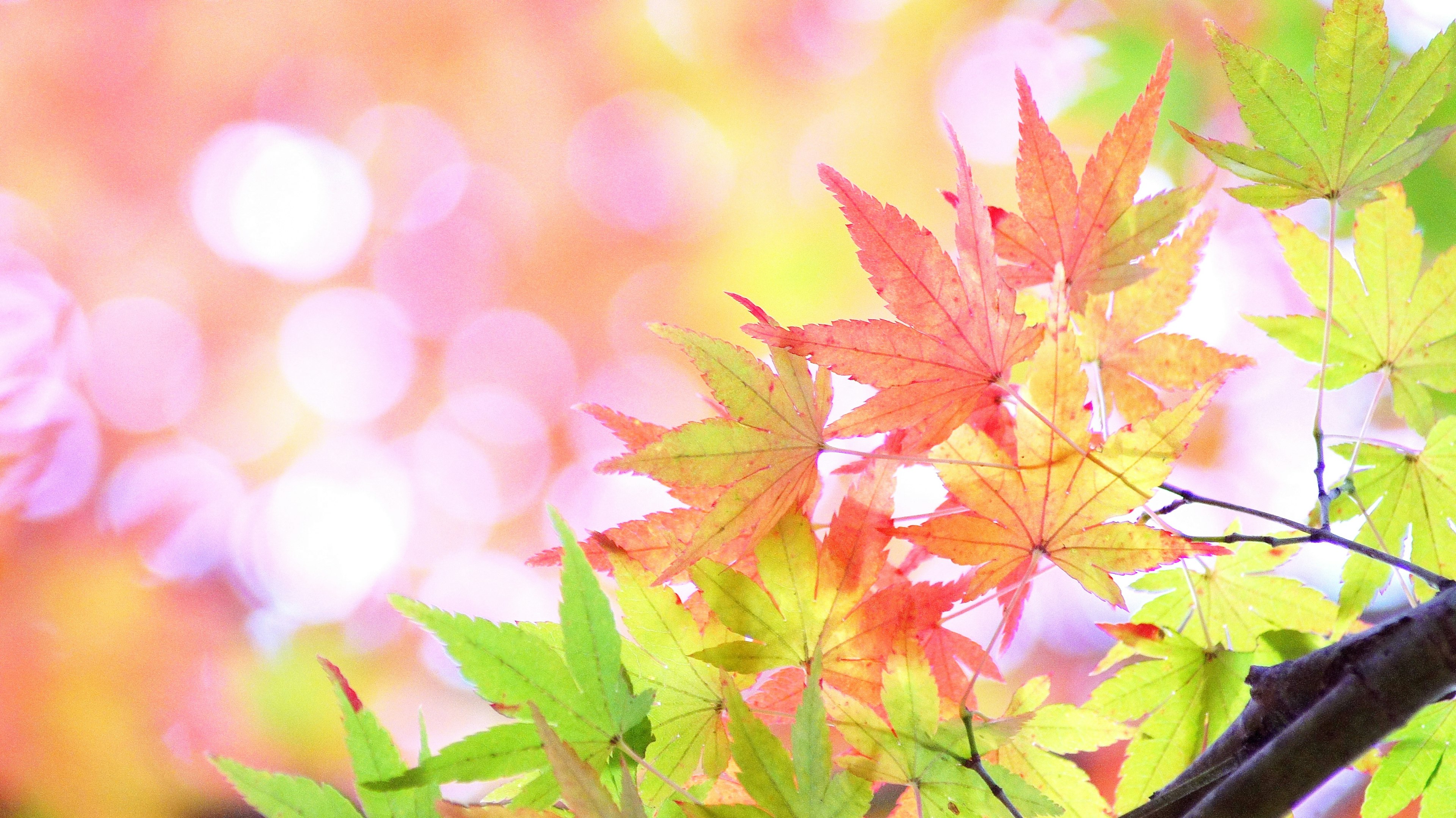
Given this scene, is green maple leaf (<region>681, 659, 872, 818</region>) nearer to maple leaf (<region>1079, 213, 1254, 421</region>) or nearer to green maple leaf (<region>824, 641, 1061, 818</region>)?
green maple leaf (<region>824, 641, 1061, 818</region>)

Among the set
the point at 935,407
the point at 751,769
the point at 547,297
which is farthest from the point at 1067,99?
the point at 751,769

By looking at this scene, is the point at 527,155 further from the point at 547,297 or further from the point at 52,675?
the point at 52,675

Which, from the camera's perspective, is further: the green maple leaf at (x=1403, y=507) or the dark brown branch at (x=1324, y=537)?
the green maple leaf at (x=1403, y=507)

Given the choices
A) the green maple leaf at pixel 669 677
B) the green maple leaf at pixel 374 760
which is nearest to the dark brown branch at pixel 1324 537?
the green maple leaf at pixel 669 677

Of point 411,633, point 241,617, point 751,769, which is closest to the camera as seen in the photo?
point 751,769

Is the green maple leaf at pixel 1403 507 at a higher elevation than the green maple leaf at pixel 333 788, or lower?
lower

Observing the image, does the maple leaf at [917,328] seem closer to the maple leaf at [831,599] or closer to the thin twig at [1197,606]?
the maple leaf at [831,599]

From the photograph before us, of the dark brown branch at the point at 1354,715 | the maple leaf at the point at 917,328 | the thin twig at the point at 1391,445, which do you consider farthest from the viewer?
the thin twig at the point at 1391,445

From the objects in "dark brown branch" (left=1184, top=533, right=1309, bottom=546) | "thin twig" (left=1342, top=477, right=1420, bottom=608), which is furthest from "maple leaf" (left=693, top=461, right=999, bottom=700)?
"thin twig" (left=1342, top=477, right=1420, bottom=608)
